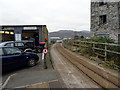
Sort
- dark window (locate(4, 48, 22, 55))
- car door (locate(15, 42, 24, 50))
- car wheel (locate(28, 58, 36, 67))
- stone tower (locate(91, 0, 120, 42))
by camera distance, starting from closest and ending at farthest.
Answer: dark window (locate(4, 48, 22, 55)) → car wheel (locate(28, 58, 36, 67)) → car door (locate(15, 42, 24, 50)) → stone tower (locate(91, 0, 120, 42))

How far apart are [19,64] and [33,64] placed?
0.89 m

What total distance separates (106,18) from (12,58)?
36.1ft

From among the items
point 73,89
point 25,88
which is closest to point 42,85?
point 25,88

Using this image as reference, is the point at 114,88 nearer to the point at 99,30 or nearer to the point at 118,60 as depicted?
the point at 118,60

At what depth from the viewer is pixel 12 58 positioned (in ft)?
12.8

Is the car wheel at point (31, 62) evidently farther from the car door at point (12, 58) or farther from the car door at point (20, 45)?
the car door at point (20, 45)

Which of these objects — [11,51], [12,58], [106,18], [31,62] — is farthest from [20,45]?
[106,18]

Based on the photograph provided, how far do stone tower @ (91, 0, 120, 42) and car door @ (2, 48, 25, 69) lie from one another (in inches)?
391

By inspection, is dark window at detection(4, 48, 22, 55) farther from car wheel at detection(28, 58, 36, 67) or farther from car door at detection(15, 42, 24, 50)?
car door at detection(15, 42, 24, 50)

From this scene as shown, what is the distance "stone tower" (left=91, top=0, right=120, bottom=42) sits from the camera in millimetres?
9009

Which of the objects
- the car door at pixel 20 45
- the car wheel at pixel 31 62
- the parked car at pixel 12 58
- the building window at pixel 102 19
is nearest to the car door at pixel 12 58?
the parked car at pixel 12 58

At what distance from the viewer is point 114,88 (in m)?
2.45

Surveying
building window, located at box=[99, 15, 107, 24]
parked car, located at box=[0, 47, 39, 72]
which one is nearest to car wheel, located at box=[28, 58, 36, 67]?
parked car, located at box=[0, 47, 39, 72]

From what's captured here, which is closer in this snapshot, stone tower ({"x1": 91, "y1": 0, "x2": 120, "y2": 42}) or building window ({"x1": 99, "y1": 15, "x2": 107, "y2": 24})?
stone tower ({"x1": 91, "y1": 0, "x2": 120, "y2": 42})
